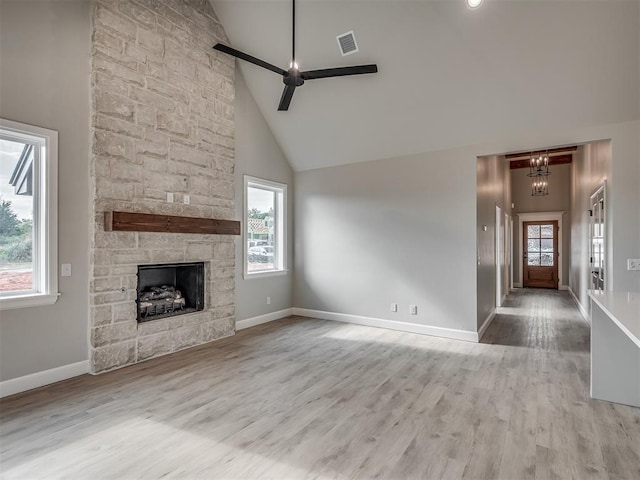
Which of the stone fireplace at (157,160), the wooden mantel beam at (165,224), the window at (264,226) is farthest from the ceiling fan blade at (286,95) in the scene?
the wooden mantel beam at (165,224)

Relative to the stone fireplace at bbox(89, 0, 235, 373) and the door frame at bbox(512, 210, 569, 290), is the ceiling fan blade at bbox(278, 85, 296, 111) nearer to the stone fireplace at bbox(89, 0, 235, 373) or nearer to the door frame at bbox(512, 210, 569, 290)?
the stone fireplace at bbox(89, 0, 235, 373)

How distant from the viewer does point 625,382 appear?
2.96 m

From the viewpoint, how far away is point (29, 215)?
3.33 m

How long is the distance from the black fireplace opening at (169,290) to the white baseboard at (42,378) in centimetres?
72

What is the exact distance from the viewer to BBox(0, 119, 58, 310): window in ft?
10.5

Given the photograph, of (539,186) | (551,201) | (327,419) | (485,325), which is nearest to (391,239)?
(485,325)

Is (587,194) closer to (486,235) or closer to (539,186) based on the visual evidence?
(486,235)

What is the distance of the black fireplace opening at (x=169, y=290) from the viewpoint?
4.28 meters

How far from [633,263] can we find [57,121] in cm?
601

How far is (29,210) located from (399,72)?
4.20 metres

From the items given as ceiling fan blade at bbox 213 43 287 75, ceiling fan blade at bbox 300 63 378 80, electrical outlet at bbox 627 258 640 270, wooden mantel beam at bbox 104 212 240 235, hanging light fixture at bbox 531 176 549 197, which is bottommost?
electrical outlet at bbox 627 258 640 270

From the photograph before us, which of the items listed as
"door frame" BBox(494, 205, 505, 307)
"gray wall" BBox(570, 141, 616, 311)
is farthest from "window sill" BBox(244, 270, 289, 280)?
"gray wall" BBox(570, 141, 616, 311)

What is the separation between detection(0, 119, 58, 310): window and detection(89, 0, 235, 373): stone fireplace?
1.15 feet

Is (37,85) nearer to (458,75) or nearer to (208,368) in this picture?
(208,368)
